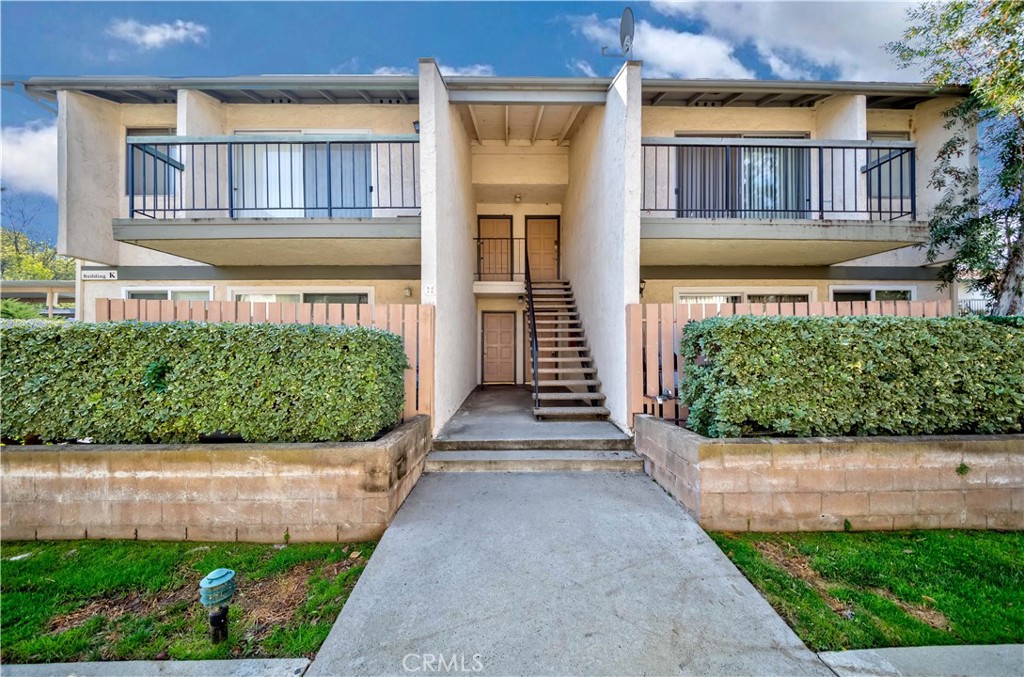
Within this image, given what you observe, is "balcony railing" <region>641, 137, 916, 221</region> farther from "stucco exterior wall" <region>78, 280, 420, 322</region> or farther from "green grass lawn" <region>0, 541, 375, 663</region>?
"green grass lawn" <region>0, 541, 375, 663</region>

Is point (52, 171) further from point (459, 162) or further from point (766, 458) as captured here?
point (766, 458)

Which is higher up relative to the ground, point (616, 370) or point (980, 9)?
point (980, 9)

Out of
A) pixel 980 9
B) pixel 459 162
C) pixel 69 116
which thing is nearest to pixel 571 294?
pixel 459 162

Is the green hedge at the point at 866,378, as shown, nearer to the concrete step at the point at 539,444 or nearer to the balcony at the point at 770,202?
the concrete step at the point at 539,444

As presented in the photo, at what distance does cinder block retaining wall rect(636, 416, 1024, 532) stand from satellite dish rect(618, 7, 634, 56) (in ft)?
20.0

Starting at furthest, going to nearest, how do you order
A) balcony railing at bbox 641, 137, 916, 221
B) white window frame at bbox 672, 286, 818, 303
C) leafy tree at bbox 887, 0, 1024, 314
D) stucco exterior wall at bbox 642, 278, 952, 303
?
1. white window frame at bbox 672, 286, 818, 303
2. stucco exterior wall at bbox 642, 278, 952, 303
3. balcony railing at bbox 641, 137, 916, 221
4. leafy tree at bbox 887, 0, 1024, 314

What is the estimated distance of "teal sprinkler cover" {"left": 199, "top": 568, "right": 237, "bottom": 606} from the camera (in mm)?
2104

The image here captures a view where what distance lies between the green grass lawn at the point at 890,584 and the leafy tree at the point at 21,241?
3308 cm

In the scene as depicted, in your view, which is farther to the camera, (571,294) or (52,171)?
(571,294)

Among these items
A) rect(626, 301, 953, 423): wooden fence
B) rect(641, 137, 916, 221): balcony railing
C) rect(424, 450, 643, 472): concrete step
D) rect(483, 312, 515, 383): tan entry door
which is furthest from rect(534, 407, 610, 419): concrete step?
rect(483, 312, 515, 383): tan entry door

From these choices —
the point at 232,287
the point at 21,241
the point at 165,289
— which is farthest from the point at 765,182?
the point at 21,241

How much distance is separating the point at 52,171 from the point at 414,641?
11.0m

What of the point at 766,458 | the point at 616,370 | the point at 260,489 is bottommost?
the point at 260,489

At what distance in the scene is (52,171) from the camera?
7.62 meters
